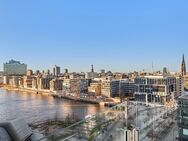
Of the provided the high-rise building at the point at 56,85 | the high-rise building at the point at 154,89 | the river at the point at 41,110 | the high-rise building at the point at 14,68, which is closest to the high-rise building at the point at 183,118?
the river at the point at 41,110

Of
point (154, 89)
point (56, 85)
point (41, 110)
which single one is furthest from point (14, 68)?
point (41, 110)

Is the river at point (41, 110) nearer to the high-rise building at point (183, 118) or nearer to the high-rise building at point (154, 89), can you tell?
the high-rise building at point (154, 89)

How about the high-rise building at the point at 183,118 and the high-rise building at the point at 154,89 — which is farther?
the high-rise building at the point at 154,89

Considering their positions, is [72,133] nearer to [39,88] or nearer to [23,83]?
[39,88]

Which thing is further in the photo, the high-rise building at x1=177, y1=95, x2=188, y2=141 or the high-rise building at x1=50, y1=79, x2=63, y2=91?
the high-rise building at x1=50, y1=79, x2=63, y2=91

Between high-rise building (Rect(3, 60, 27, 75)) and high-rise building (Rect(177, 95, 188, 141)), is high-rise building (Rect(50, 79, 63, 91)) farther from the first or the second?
high-rise building (Rect(3, 60, 27, 75))

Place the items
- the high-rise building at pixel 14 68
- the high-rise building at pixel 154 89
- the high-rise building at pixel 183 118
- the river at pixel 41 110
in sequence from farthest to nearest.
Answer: the high-rise building at pixel 14 68 < the high-rise building at pixel 154 89 < the river at pixel 41 110 < the high-rise building at pixel 183 118

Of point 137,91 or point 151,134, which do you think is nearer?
point 151,134

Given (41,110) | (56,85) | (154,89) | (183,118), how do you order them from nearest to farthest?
(183,118) → (41,110) → (154,89) → (56,85)

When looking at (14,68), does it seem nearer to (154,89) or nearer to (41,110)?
(154,89)

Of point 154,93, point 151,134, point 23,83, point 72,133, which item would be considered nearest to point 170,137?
point 151,134

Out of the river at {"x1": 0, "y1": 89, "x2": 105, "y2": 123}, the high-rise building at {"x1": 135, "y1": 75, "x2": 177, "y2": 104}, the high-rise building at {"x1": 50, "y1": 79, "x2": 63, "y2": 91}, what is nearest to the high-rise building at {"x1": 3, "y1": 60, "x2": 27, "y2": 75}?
the high-rise building at {"x1": 50, "y1": 79, "x2": 63, "y2": 91}
